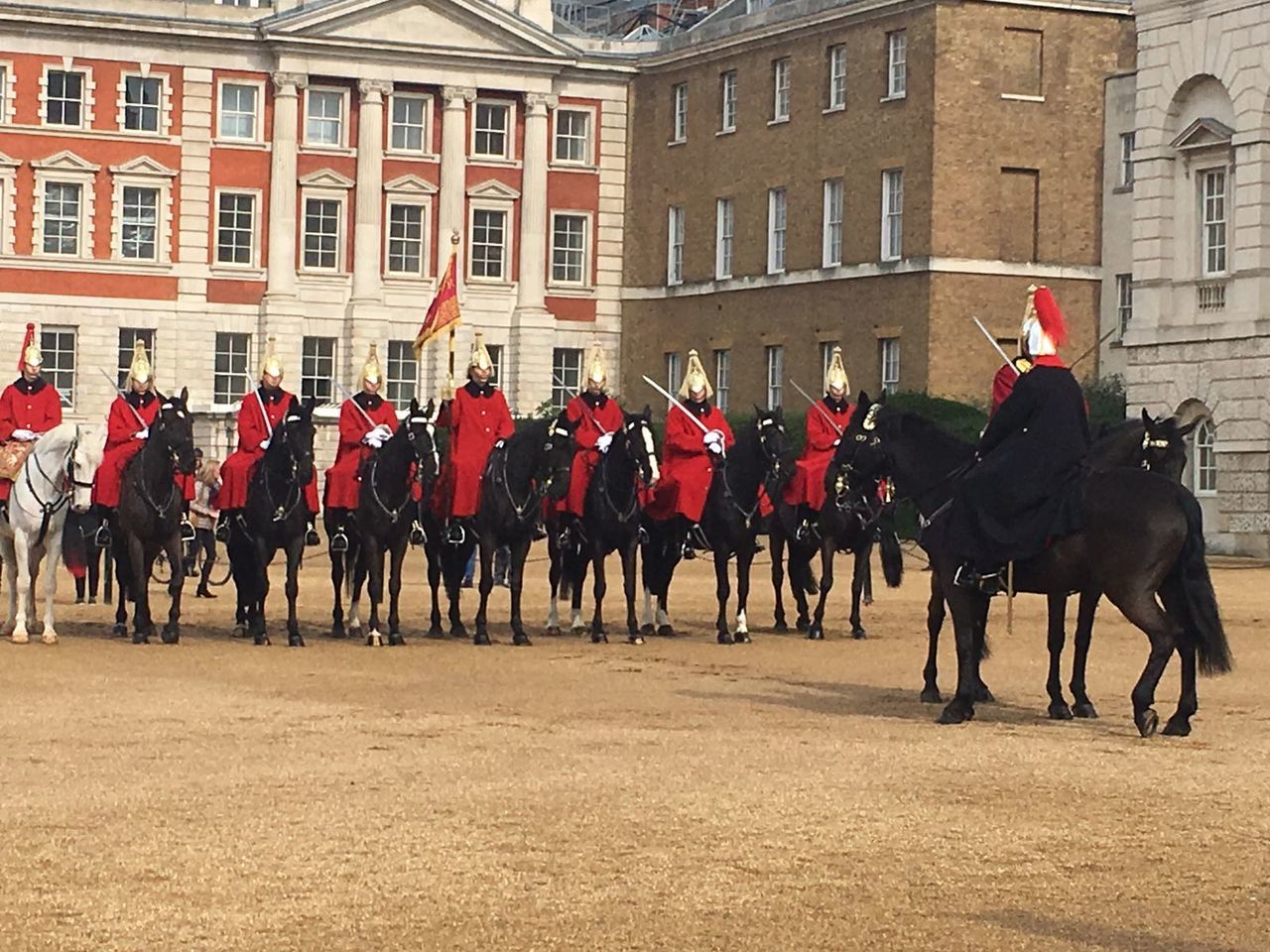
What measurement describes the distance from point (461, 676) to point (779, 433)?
5.37 metres

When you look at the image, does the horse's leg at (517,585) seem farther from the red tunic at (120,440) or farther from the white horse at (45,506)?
the white horse at (45,506)

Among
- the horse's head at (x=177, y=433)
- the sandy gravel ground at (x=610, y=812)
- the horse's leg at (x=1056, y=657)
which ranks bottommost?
the sandy gravel ground at (x=610, y=812)

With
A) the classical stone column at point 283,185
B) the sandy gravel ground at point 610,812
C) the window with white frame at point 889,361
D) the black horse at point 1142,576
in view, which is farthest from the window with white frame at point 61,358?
the black horse at point 1142,576

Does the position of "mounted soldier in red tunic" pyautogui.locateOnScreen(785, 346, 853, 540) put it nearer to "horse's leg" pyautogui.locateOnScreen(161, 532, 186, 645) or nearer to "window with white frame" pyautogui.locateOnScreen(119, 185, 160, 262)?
"horse's leg" pyautogui.locateOnScreen(161, 532, 186, 645)

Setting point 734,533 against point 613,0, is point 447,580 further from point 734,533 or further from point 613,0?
point 613,0

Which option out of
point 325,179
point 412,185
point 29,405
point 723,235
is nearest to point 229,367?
point 325,179

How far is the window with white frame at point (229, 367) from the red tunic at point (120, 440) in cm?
4536

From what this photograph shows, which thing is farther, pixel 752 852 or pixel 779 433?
pixel 779 433

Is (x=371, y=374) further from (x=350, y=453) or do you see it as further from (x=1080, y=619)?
(x=1080, y=619)

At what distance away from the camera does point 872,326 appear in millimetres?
62344

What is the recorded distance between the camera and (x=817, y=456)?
26.7 m

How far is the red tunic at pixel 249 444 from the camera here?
81.4 feet

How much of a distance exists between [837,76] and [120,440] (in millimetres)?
40894

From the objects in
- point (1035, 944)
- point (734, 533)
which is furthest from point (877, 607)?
point (1035, 944)
